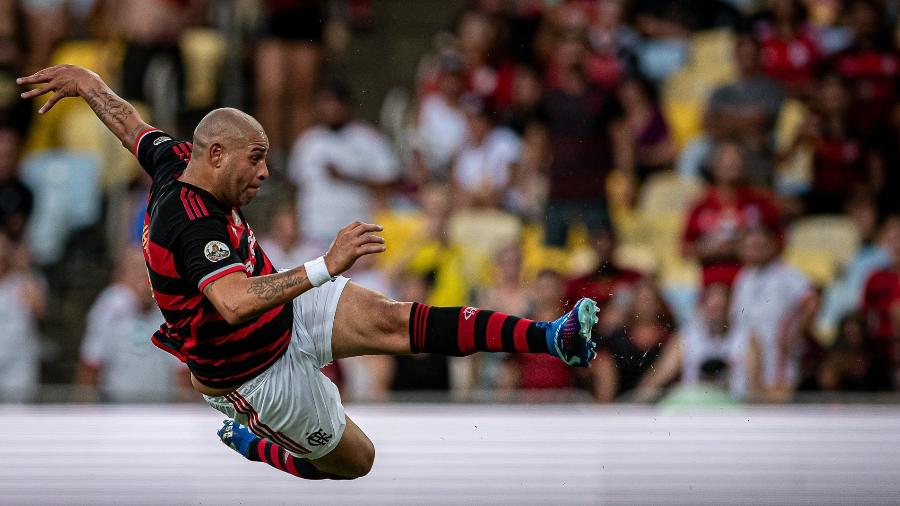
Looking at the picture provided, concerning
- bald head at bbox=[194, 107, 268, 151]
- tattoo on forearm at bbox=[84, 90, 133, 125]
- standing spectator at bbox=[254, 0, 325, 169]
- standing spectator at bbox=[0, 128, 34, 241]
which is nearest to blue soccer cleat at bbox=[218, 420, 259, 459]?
tattoo on forearm at bbox=[84, 90, 133, 125]

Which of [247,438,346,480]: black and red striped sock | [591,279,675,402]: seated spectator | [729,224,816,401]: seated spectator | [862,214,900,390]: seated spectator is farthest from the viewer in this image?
[862,214,900,390]: seated spectator

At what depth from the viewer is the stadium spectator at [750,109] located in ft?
41.1

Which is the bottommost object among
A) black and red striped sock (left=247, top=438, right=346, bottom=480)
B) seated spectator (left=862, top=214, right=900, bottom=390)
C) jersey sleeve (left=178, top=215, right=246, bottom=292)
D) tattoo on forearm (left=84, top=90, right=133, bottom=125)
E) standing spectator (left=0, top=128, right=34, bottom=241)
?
black and red striped sock (left=247, top=438, right=346, bottom=480)

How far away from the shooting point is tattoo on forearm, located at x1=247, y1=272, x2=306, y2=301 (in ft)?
21.4

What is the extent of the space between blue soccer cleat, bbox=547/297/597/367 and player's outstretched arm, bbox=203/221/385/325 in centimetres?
107

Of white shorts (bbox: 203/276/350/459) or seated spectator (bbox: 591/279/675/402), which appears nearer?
white shorts (bbox: 203/276/350/459)

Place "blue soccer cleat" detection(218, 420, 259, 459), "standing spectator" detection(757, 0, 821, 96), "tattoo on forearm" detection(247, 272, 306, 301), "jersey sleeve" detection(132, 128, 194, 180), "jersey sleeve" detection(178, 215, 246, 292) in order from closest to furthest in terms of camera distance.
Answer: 1. "tattoo on forearm" detection(247, 272, 306, 301)
2. "jersey sleeve" detection(178, 215, 246, 292)
3. "jersey sleeve" detection(132, 128, 194, 180)
4. "blue soccer cleat" detection(218, 420, 259, 459)
5. "standing spectator" detection(757, 0, 821, 96)

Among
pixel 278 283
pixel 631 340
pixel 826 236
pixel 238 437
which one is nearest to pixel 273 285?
pixel 278 283

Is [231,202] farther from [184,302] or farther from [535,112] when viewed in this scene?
[535,112]

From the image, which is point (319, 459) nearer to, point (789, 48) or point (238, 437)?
point (238, 437)

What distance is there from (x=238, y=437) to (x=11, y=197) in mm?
5243

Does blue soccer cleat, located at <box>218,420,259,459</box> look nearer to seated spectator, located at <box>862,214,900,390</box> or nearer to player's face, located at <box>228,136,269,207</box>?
player's face, located at <box>228,136,269,207</box>

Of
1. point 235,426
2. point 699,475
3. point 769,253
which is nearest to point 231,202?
point 235,426

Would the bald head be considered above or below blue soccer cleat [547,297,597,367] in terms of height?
above
